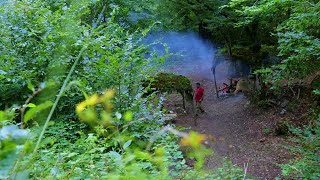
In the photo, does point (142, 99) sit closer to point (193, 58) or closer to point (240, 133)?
point (240, 133)

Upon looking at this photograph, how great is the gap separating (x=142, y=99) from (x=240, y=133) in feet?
25.0

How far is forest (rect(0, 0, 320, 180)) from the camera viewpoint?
143cm

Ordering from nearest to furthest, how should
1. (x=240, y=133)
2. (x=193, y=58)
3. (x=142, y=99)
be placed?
(x=142, y=99) < (x=240, y=133) < (x=193, y=58)

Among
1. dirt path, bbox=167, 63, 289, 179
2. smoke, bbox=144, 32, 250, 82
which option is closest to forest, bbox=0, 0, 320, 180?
dirt path, bbox=167, 63, 289, 179

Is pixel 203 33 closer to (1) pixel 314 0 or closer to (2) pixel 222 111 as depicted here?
(2) pixel 222 111

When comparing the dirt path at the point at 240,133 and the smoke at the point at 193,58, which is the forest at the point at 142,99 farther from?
the smoke at the point at 193,58

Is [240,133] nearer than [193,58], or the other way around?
[240,133]

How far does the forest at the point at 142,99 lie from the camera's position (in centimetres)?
143

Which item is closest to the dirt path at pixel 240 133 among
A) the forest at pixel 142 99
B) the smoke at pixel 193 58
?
the forest at pixel 142 99

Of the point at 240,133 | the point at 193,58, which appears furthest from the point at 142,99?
the point at 193,58

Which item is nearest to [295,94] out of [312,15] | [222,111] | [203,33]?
[222,111]

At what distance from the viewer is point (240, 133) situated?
459 inches

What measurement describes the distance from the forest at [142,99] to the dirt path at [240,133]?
1.8 inches

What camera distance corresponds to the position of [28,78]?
4320 mm
